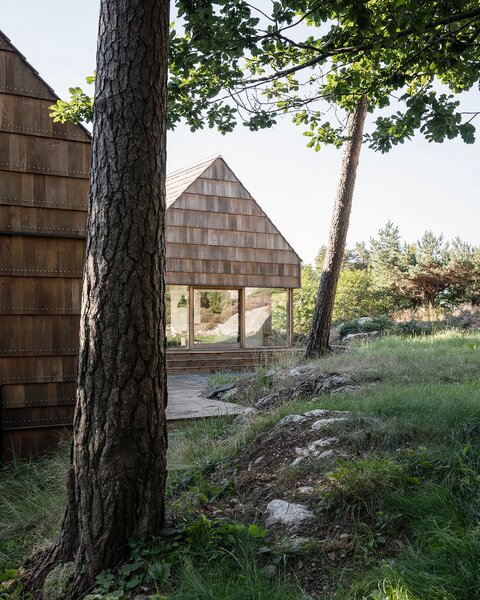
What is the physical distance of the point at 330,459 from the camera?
3.74 m

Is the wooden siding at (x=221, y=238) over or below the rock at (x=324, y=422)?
over

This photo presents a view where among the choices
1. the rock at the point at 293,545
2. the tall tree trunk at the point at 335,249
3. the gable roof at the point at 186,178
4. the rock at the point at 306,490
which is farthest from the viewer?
the gable roof at the point at 186,178

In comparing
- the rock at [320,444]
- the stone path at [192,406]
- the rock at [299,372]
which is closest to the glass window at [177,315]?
the stone path at [192,406]

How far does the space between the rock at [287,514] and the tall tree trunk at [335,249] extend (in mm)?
6800

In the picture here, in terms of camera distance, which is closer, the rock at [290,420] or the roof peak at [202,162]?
the rock at [290,420]

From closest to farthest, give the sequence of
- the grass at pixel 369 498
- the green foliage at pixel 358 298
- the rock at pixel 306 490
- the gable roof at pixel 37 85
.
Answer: the grass at pixel 369 498, the rock at pixel 306 490, the gable roof at pixel 37 85, the green foliage at pixel 358 298

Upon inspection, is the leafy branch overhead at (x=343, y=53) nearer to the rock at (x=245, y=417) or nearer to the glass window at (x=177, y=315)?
the rock at (x=245, y=417)

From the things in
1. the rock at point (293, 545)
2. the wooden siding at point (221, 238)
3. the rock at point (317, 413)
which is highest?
the wooden siding at point (221, 238)

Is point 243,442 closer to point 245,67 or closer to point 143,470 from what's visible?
point 143,470

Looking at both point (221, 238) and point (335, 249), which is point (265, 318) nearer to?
point (221, 238)

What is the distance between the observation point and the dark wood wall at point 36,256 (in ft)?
20.5

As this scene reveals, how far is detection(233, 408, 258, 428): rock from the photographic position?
570cm

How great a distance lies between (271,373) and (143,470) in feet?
17.9

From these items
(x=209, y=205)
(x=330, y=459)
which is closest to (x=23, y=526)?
(x=330, y=459)
